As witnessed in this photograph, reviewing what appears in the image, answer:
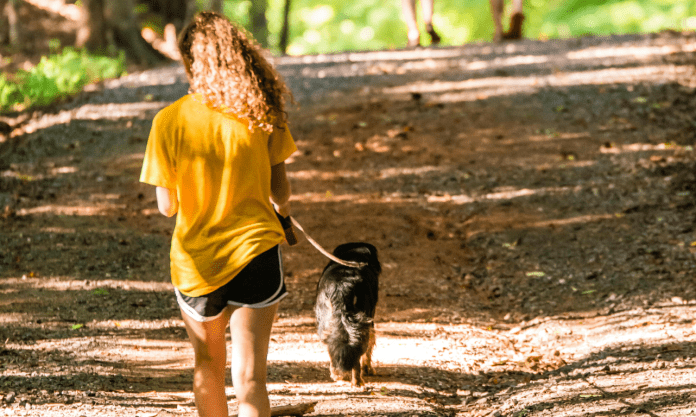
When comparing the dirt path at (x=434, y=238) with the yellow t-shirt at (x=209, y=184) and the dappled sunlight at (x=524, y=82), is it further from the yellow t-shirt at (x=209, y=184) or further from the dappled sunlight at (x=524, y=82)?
the yellow t-shirt at (x=209, y=184)

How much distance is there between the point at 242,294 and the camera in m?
2.68

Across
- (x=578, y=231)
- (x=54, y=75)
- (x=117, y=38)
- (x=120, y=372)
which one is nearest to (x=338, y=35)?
(x=117, y=38)

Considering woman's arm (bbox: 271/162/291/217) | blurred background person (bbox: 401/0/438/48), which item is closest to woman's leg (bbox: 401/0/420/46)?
blurred background person (bbox: 401/0/438/48)

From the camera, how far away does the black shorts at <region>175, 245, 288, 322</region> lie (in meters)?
2.66

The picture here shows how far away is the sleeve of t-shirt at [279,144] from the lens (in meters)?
2.78

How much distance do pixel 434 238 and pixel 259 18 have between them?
16.7 metres

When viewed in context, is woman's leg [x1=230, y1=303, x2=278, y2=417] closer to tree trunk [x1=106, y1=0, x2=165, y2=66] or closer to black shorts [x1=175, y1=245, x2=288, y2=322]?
black shorts [x1=175, y1=245, x2=288, y2=322]

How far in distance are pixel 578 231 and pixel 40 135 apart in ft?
22.1

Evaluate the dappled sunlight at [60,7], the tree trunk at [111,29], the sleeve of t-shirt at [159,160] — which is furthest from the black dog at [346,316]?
the dappled sunlight at [60,7]

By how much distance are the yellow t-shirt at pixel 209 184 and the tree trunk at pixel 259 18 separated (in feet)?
63.3

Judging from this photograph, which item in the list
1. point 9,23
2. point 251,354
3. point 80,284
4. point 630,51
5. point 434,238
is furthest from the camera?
point 9,23

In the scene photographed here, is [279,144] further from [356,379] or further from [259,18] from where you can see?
[259,18]

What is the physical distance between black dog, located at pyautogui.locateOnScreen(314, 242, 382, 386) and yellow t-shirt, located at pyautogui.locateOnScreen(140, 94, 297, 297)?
145 centimetres

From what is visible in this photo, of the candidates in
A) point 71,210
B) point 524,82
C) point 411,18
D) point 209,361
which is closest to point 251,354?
point 209,361
